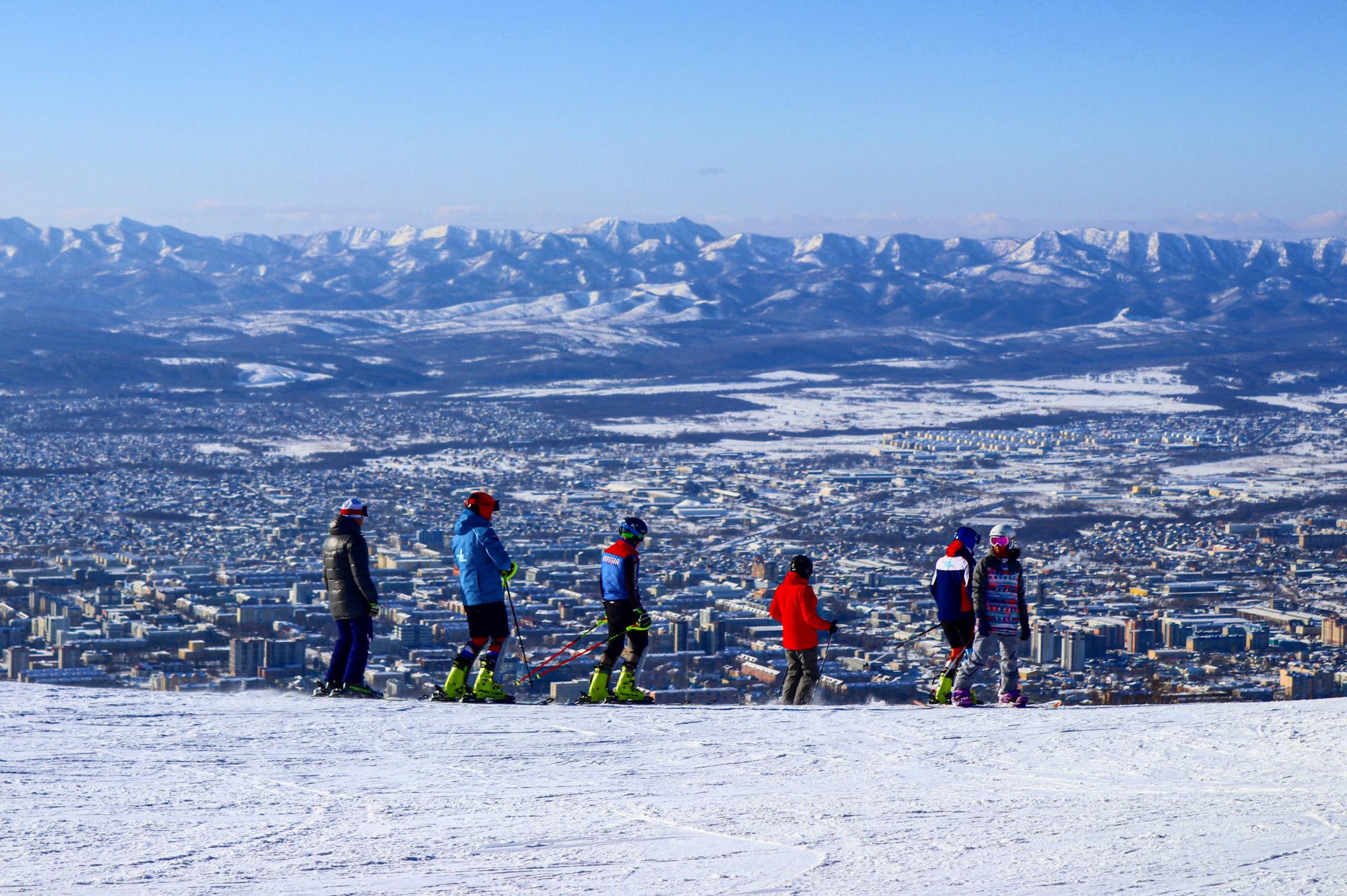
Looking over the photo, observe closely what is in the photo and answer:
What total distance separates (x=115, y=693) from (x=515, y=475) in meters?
39.2

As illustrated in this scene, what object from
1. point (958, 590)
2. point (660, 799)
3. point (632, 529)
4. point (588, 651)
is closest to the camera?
point (660, 799)

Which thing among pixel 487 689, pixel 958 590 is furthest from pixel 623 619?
pixel 958 590

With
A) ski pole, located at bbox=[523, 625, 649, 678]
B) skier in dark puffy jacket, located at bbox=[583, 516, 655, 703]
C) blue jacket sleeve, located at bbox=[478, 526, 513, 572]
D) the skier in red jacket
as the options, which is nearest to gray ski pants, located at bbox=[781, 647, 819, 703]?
the skier in red jacket

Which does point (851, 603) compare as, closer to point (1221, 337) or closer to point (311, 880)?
point (311, 880)

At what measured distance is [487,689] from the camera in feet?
24.3

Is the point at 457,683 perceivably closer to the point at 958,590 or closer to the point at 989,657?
the point at 958,590

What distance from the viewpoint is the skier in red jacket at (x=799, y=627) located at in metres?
7.56

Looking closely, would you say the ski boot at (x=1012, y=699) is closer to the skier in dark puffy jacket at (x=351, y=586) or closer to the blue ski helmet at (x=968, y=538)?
the blue ski helmet at (x=968, y=538)

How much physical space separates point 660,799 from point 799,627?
2440 mm

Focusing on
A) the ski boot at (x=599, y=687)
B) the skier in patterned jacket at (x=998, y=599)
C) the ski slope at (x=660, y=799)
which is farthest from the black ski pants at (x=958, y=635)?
the ski boot at (x=599, y=687)

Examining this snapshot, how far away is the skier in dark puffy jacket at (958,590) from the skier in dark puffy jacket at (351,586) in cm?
276

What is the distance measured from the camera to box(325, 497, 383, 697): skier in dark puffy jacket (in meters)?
7.21

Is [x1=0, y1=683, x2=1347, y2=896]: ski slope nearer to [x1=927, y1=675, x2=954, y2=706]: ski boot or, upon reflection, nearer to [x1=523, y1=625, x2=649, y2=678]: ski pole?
[x1=523, y1=625, x2=649, y2=678]: ski pole

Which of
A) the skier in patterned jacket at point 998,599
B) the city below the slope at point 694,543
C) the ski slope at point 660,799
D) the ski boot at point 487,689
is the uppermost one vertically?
the skier in patterned jacket at point 998,599
